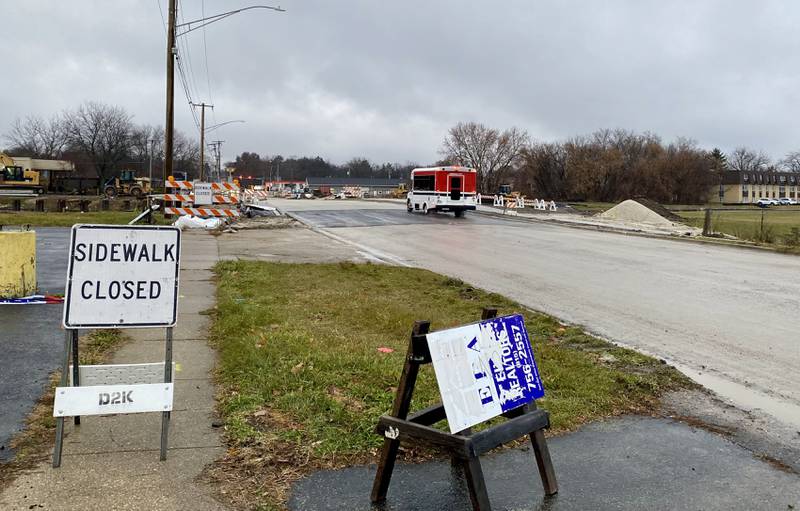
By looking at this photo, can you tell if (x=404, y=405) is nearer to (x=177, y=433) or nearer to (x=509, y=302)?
(x=177, y=433)

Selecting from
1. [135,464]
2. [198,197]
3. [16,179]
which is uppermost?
[16,179]

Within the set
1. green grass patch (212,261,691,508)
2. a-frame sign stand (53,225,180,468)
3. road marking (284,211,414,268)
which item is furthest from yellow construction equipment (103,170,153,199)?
a-frame sign stand (53,225,180,468)

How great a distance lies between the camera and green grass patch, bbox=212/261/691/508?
4477 mm

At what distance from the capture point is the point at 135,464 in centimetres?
412

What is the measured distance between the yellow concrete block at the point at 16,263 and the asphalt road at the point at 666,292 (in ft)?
24.5

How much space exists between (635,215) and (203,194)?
2709 cm

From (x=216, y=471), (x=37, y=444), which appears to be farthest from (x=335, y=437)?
(x=37, y=444)

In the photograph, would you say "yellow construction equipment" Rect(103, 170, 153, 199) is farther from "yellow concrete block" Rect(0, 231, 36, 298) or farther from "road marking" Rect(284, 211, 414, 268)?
"yellow concrete block" Rect(0, 231, 36, 298)

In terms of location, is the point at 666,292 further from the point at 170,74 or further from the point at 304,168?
the point at 304,168

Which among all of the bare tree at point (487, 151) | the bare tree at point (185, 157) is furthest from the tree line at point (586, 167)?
the bare tree at point (185, 157)

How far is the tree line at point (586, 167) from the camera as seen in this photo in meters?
89.0

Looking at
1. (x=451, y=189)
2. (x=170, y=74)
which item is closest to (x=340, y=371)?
(x=170, y=74)

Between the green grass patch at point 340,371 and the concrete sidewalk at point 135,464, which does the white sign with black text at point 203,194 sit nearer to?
the green grass patch at point 340,371

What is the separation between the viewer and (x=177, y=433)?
4602mm
